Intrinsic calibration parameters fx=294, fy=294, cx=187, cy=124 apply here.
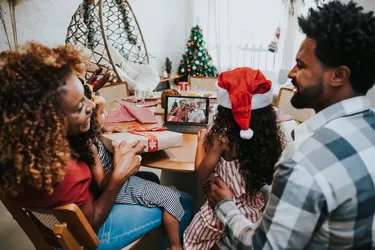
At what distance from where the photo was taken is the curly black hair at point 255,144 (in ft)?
3.98

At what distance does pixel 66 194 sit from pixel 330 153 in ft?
2.38

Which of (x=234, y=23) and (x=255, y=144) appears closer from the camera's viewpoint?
(x=255, y=144)

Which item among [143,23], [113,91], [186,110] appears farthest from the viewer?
[143,23]

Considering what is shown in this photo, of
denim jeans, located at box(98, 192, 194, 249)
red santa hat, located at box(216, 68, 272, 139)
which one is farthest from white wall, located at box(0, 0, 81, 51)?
red santa hat, located at box(216, 68, 272, 139)

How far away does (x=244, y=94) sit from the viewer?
117 cm

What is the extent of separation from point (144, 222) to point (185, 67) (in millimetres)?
4192

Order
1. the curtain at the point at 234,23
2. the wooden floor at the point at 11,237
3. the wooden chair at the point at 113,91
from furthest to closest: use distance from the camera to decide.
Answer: the curtain at the point at 234,23, the wooden chair at the point at 113,91, the wooden floor at the point at 11,237

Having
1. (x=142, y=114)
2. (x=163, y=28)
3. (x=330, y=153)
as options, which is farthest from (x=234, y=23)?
(x=330, y=153)

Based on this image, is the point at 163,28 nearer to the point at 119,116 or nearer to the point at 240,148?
the point at 119,116

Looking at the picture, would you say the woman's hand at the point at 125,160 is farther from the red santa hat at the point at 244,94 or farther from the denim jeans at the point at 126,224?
the red santa hat at the point at 244,94

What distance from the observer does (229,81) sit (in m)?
1.23

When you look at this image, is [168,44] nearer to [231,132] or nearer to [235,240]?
Result: [231,132]

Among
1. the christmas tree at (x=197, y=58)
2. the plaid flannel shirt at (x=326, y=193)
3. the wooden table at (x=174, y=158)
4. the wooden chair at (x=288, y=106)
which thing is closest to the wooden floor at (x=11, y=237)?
the wooden table at (x=174, y=158)

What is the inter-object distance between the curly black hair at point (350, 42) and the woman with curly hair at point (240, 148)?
1.26 feet
